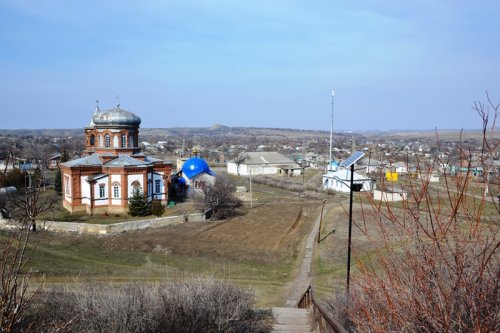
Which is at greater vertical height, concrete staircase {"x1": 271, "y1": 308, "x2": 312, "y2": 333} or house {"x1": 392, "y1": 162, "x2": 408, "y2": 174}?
house {"x1": 392, "y1": 162, "x2": 408, "y2": 174}

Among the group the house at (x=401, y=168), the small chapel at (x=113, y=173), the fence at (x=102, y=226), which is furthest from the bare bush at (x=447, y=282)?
the small chapel at (x=113, y=173)

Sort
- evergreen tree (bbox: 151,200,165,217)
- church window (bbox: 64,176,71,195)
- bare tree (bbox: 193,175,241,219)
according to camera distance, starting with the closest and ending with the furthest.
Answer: evergreen tree (bbox: 151,200,165,217), bare tree (bbox: 193,175,241,219), church window (bbox: 64,176,71,195)

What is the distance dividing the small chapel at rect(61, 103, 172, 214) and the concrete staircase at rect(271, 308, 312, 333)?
21.6 metres

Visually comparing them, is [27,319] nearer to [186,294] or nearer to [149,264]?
[186,294]

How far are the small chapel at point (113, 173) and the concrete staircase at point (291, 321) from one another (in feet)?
70.9

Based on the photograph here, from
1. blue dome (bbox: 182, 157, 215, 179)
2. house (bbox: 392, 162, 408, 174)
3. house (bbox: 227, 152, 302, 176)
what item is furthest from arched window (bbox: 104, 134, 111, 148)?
house (bbox: 227, 152, 302, 176)

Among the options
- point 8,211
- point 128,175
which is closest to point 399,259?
point 128,175

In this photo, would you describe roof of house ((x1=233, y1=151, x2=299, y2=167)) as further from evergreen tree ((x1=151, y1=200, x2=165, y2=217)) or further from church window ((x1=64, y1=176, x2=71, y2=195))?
church window ((x1=64, y1=176, x2=71, y2=195))

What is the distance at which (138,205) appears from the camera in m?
30.2

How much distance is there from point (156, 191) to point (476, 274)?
30.8 metres

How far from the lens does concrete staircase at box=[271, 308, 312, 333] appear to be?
34.2ft

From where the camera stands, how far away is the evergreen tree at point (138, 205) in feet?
98.8

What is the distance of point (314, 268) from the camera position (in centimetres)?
2072

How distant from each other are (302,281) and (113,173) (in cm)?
1748
